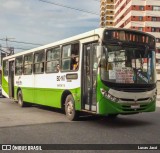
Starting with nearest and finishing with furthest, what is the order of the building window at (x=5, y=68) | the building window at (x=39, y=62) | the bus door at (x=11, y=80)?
the building window at (x=39, y=62)
the bus door at (x=11, y=80)
the building window at (x=5, y=68)

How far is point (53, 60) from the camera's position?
14312 millimetres

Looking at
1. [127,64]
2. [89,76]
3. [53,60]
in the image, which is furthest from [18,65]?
[127,64]

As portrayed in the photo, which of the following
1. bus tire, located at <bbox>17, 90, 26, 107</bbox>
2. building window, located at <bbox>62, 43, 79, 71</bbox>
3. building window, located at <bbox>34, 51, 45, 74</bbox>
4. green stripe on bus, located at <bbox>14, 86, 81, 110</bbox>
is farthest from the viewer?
bus tire, located at <bbox>17, 90, 26, 107</bbox>

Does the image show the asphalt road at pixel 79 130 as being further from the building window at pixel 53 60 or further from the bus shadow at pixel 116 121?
the building window at pixel 53 60

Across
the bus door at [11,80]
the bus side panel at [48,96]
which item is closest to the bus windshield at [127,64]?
the bus side panel at [48,96]

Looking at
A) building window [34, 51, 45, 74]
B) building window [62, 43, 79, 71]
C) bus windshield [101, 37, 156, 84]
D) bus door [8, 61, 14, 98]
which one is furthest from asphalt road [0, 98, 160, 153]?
bus door [8, 61, 14, 98]

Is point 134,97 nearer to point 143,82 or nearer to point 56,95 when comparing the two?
point 143,82

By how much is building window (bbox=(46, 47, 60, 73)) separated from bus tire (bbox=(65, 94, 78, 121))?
4.93 ft

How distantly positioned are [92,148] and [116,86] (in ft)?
10.8

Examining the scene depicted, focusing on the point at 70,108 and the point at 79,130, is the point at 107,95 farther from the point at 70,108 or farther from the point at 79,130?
the point at 70,108

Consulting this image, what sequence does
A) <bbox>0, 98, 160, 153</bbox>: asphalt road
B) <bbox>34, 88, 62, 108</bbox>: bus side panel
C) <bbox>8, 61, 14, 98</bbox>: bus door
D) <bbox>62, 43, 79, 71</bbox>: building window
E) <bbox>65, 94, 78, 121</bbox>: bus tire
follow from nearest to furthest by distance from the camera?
<bbox>0, 98, 160, 153</bbox>: asphalt road → <bbox>62, 43, 79, 71</bbox>: building window → <bbox>65, 94, 78, 121</bbox>: bus tire → <bbox>34, 88, 62, 108</bbox>: bus side panel → <bbox>8, 61, 14, 98</bbox>: bus door

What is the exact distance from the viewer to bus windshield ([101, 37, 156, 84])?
10.9 metres

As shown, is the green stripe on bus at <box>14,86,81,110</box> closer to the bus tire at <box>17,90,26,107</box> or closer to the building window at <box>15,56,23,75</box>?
the bus tire at <box>17,90,26,107</box>

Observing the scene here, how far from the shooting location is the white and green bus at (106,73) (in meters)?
10.9
